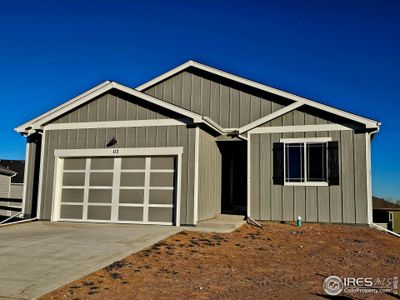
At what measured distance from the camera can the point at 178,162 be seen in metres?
11.9

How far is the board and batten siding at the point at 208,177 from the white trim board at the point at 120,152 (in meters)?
0.96

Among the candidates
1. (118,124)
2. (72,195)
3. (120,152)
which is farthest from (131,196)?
(118,124)

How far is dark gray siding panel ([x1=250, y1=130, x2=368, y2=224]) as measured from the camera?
12.1 m

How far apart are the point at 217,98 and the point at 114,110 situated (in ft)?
13.6

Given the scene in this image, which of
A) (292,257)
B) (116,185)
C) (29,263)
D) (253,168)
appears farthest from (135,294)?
(253,168)

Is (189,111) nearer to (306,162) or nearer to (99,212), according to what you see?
(306,162)

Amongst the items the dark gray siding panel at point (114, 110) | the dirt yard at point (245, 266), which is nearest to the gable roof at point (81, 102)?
the dark gray siding panel at point (114, 110)

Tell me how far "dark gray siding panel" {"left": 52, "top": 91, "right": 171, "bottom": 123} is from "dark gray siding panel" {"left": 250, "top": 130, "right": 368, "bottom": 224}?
357 centimetres

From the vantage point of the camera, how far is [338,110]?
12273 mm

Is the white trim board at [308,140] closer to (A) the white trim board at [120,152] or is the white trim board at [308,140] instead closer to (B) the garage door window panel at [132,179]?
(A) the white trim board at [120,152]

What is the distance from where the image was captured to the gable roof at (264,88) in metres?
12.1

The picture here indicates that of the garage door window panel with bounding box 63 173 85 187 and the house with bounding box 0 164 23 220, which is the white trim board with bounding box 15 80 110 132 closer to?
the garage door window panel with bounding box 63 173 85 187

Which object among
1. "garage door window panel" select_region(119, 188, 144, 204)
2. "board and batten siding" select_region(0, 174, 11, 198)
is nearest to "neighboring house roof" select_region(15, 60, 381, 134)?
"garage door window panel" select_region(119, 188, 144, 204)

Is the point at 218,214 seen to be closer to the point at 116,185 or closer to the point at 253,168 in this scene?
the point at 253,168
